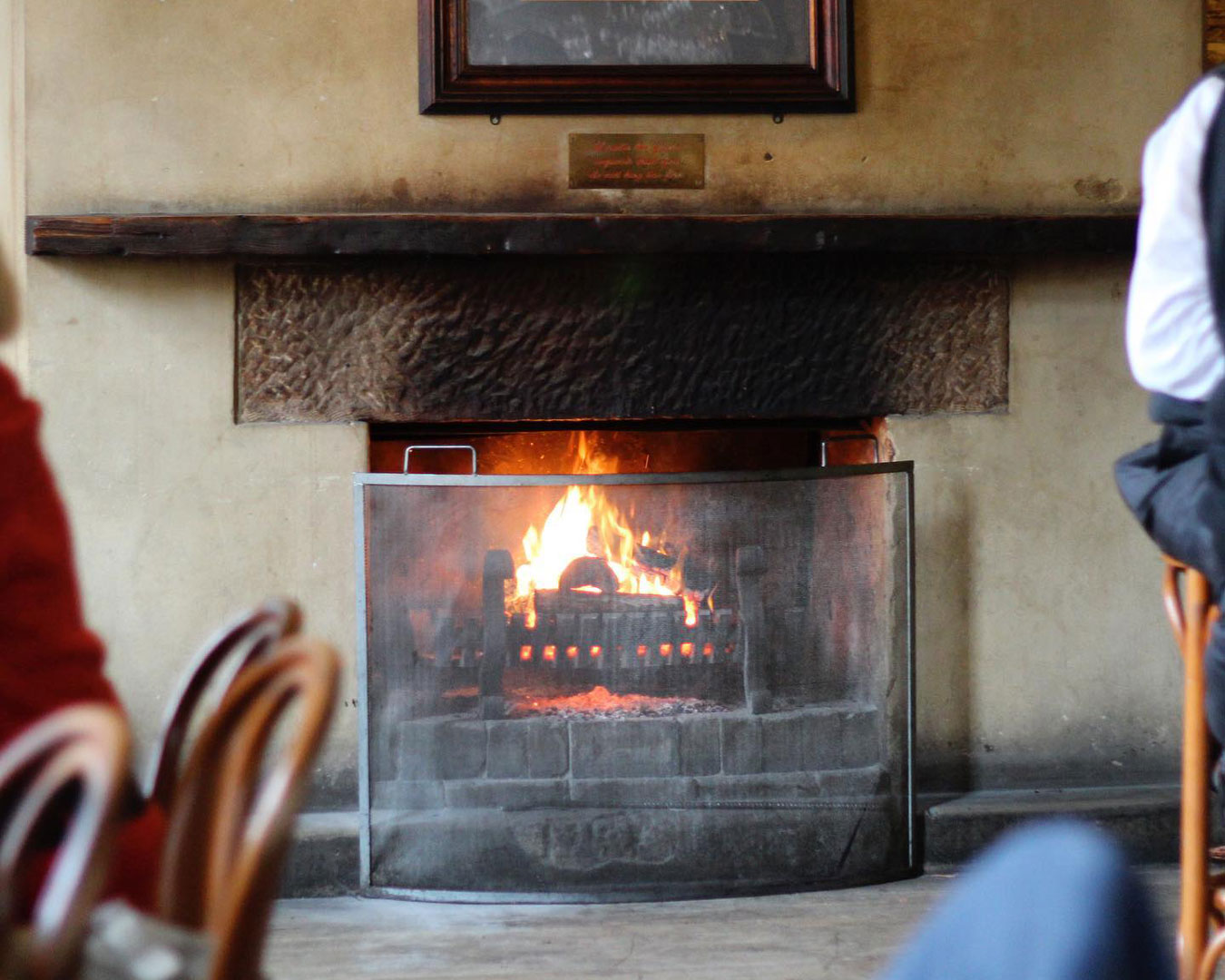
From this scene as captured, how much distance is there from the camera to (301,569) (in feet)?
8.97

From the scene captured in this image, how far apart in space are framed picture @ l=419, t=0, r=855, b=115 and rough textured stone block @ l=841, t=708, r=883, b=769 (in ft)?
4.04

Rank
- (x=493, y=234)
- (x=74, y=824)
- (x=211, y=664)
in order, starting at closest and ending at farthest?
(x=74, y=824)
(x=211, y=664)
(x=493, y=234)

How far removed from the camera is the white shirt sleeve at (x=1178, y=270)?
4.76ft

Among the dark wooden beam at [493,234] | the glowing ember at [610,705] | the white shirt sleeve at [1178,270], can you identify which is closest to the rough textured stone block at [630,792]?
the glowing ember at [610,705]

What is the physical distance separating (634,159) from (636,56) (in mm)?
199

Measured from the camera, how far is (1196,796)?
1.67m

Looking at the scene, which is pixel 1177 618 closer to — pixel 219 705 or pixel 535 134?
pixel 219 705

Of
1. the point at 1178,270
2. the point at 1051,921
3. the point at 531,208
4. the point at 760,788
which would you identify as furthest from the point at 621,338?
the point at 1051,921

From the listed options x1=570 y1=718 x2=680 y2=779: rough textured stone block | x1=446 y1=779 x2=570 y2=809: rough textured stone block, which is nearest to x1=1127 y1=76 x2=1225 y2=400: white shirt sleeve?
x1=570 y1=718 x2=680 y2=779: rough textured stone block

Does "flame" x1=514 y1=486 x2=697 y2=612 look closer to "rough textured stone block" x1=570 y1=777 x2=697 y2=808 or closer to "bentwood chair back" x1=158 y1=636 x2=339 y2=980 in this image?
"rough textured stone block" x1=570 y1=777 x2=697 y2=808

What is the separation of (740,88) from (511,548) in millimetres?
1022

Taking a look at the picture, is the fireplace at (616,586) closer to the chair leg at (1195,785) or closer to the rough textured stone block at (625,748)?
the rough textured stone block at (625,748)

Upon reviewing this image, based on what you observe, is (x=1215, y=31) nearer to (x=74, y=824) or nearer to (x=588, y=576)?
(x=588, y=576)

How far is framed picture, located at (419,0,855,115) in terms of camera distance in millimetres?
2674
